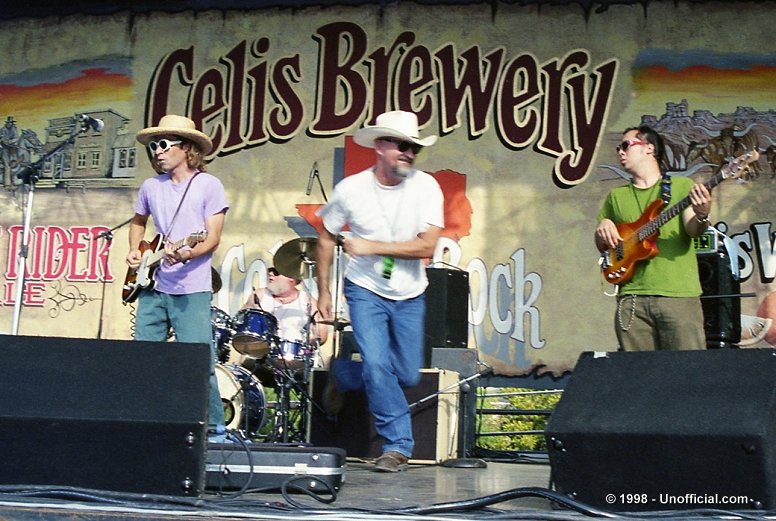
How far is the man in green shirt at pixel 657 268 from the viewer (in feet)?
18.1

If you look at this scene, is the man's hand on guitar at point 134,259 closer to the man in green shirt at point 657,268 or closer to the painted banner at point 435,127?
the man in green shirt at point 657,268

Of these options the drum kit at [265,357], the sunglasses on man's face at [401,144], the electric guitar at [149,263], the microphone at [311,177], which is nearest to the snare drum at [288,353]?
the drum kit at [265,357]

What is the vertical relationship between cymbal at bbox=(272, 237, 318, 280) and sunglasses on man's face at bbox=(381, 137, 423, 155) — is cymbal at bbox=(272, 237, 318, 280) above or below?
below

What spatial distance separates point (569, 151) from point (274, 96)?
2955 millimetres

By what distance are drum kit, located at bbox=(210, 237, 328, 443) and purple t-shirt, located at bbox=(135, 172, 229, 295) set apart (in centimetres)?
242

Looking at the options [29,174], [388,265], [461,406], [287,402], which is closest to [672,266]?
[388,265]

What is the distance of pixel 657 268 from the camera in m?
5.60

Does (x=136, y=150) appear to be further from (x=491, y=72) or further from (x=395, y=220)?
(x=395, y=220)

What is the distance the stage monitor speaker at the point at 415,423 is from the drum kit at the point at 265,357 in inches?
46.7

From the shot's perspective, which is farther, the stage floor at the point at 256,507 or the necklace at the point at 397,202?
the necklace at the point at 397,202

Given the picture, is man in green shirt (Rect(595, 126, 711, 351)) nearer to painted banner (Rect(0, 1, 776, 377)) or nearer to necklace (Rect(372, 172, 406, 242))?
necklace (Rect(372, 172, 406, 242))

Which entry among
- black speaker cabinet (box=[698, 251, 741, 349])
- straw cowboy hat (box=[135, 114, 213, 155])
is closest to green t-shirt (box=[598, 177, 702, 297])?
black speaker cabinet (box=[698, 251, 741, 349])

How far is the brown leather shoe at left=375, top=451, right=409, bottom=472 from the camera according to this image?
5.64 m

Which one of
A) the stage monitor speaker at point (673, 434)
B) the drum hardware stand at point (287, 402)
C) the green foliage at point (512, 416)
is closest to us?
the stage monitor speaker at point (673, 434)
